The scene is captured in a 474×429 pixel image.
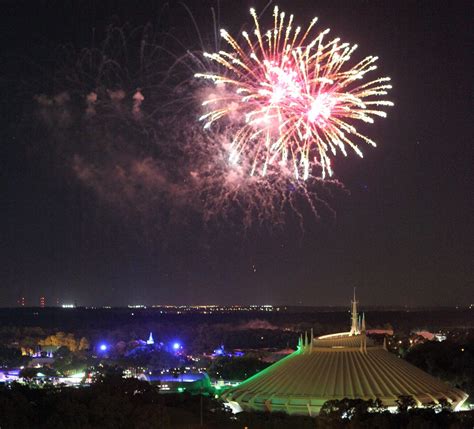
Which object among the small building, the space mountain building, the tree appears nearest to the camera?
the tree

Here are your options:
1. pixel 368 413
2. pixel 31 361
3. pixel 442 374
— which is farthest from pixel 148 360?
pixel 368 413

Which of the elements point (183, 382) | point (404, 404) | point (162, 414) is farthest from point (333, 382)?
point (183, 382)

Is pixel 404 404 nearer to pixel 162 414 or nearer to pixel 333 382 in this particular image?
pixel 333 382

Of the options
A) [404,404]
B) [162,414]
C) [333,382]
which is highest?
[333,382]

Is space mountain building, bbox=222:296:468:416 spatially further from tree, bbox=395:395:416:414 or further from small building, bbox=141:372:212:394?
small building, bbox=141:372:212:394

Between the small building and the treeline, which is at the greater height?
the treeline

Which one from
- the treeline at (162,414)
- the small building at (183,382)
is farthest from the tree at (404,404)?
the small building at (183,382)

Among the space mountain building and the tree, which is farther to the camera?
the space mountain building

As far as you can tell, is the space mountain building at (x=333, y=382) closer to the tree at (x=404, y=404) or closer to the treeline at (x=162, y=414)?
the treeline at (x=162, y=414)

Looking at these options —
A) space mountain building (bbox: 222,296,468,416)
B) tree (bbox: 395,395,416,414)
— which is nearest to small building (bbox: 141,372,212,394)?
space mountain building (bbox: 222,296,468,416)

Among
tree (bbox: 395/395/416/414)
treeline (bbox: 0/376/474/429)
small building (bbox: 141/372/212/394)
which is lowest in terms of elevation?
small building (bbox: 141/372/212/394)
